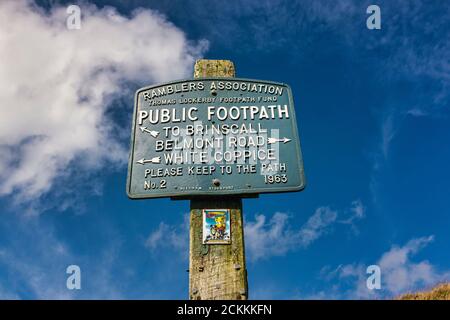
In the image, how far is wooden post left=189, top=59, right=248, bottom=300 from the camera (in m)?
5.43

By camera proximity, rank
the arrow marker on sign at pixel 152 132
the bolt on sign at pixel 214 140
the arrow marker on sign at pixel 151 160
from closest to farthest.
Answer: the bolt on sign at pixel 214 140, the arrow marker on sign at pixel 151 160, the arrow marker on sign at pixel 152 132

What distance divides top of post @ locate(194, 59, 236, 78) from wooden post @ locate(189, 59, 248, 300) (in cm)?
203

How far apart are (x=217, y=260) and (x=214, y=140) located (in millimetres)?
1722

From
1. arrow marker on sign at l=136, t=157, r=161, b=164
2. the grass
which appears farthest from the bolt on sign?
the grass

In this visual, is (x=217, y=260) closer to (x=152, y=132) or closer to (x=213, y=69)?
(x=152, y=132)

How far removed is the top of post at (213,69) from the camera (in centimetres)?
675

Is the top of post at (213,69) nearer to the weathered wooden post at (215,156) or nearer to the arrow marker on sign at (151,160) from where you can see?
the weathered wooden post at (215,156)

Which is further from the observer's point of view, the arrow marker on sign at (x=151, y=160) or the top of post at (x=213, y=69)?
the top of post at (x=213, y=69)

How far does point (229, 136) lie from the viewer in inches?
245

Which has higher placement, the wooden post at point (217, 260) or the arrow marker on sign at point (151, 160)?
the arrow marker on sign at point (151, 160)

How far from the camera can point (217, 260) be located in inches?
220

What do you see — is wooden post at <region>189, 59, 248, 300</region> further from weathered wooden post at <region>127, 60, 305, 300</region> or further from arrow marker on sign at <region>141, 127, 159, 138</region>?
arrow marker on sign at <region>141, 127, 159, 138</region>

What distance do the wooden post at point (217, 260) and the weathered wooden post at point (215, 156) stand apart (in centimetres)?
1

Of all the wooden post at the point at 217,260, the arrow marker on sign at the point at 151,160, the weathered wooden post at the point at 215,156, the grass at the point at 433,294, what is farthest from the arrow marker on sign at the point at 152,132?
the grass at the point at 433,294
